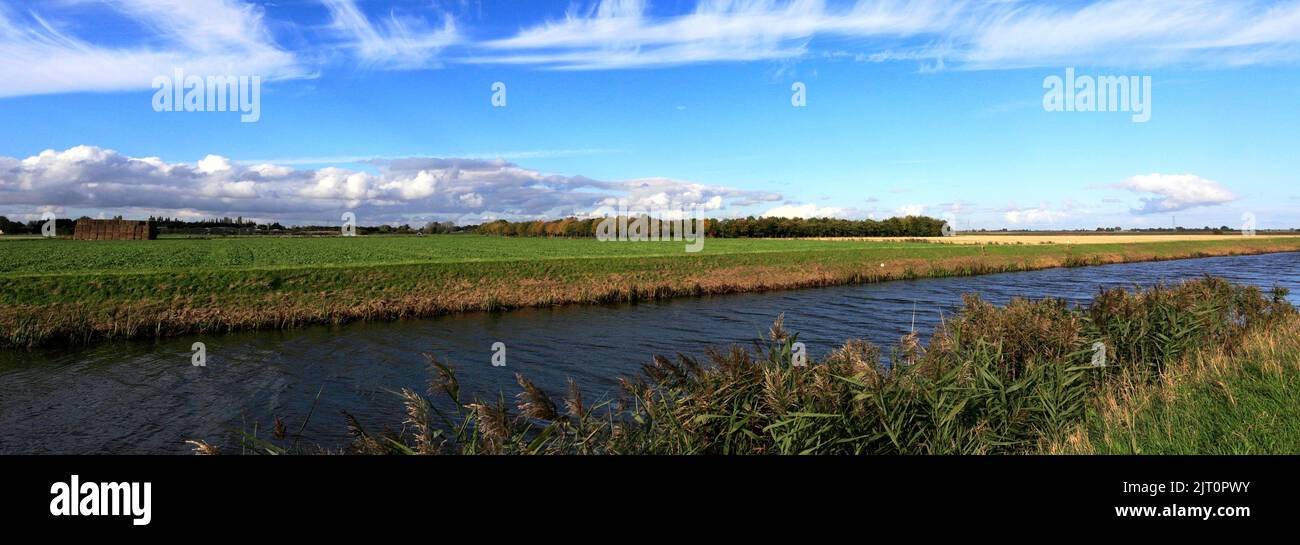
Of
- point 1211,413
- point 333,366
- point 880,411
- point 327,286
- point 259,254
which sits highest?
point 259,254

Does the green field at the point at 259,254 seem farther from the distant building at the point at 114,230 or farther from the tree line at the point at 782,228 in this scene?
the tree line at the point at 782,228

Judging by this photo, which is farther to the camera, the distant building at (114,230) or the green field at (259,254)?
the distant building at (114,230)

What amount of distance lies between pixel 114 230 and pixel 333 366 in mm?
98650

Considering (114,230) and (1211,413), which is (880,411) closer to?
(1211,413)

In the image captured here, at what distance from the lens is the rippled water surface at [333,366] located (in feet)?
41.9

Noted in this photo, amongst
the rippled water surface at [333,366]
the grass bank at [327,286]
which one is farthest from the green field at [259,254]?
the rippled water surface at [333,366]

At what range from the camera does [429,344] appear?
21.1 meters

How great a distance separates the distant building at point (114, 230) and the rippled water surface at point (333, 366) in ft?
287

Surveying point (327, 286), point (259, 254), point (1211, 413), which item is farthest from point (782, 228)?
point (1211, 413)

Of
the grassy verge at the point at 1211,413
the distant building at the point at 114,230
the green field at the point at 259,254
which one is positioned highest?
the distant building at the point at 114,230

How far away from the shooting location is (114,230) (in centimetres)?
9250

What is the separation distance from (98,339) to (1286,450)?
27349 millimetres
